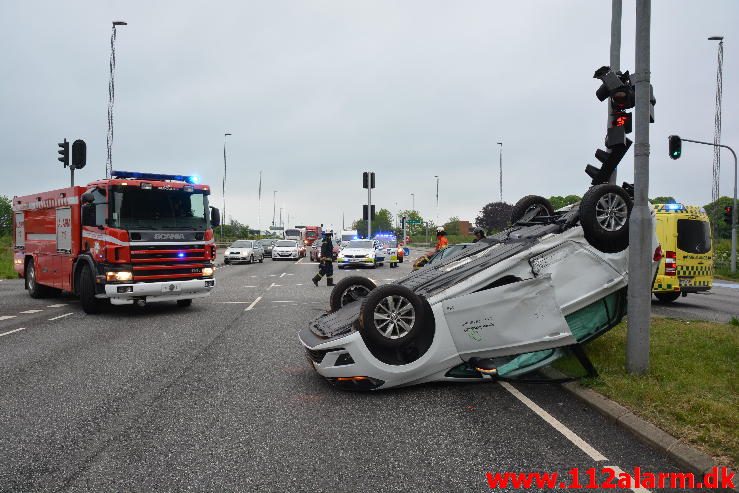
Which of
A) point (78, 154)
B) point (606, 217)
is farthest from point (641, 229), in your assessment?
point (78, 154)

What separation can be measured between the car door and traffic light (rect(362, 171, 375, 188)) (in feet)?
106

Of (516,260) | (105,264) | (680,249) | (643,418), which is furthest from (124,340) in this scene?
(680,249)

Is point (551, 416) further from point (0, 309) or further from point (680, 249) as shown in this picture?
point (0, 309)

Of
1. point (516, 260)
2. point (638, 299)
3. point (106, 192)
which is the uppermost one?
point (106, 192)

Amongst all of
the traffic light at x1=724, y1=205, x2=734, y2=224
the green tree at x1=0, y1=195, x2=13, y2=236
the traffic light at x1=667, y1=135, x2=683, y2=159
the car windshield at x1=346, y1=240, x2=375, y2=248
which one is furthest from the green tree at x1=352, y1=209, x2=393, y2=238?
the traffic light at x1=667, y1=135, x2=683, y2=159

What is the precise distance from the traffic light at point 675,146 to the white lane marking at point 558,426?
1064cm

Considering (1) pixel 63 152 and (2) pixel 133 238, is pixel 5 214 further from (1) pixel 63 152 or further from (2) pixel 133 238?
(2) pixel 133 238

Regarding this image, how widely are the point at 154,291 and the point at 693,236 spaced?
40.2 feet

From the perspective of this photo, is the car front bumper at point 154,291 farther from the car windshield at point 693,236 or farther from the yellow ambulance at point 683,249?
the car windshield at point 693,236

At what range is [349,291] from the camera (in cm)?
739

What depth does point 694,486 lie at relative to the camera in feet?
11.6

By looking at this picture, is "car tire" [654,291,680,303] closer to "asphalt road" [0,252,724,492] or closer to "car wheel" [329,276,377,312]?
"car wheel" [329,276,377,312]

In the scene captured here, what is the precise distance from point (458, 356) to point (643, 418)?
1680mm

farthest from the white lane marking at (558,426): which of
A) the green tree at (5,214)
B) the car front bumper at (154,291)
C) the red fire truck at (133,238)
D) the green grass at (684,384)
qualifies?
the green tree at (5,214)
